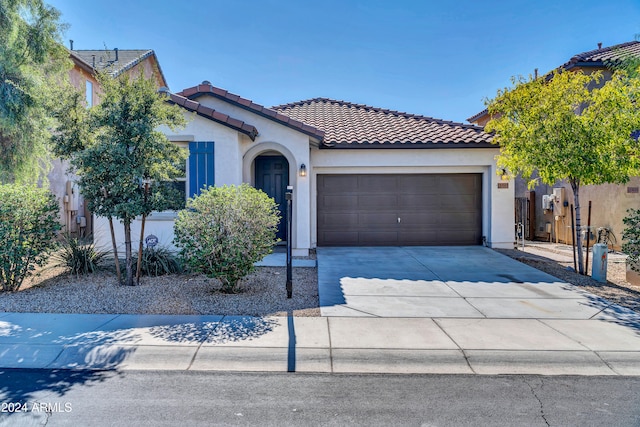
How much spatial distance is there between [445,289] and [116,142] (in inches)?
255

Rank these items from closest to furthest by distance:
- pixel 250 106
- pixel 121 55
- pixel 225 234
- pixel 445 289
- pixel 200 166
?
pixel 225 234 < pixel 445 289 < pixel 200 166 < pixel 250 106 < pixel 121 55

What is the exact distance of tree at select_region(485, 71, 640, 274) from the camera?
826 cm

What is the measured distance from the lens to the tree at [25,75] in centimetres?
993

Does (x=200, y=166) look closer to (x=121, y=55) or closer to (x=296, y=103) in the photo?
(x=296, y=103)

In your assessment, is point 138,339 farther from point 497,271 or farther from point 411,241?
point 411,241

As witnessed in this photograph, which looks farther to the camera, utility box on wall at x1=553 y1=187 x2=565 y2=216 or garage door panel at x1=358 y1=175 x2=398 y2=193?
utility box on wall at x1=553 y1=187 x2=565 y2=216

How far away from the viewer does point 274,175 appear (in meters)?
12.6

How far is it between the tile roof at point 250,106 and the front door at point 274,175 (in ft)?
5.35

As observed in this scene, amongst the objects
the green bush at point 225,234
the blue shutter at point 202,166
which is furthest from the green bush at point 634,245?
the blue shutter at point 202,166

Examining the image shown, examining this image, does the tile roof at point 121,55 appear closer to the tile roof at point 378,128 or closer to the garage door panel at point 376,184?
the tile roof at point 378,128

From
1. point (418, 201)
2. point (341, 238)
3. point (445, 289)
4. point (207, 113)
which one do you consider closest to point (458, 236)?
point (418, 201)

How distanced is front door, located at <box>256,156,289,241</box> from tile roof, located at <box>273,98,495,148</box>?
1632mm

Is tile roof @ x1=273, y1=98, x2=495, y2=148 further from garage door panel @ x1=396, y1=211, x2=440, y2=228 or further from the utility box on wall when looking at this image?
the utility box on wall

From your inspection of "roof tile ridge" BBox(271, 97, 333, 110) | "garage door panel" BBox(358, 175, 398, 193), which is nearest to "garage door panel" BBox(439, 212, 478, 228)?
"garage door panel" BBox(358, 175, 398, 193)
